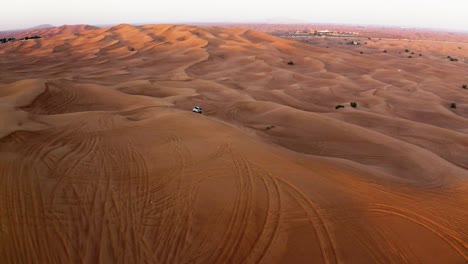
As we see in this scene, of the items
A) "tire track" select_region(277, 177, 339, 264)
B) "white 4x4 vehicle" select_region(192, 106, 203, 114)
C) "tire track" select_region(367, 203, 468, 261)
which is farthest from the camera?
"white 4x4 vehicle" select_region(192, 106, 203, 114)

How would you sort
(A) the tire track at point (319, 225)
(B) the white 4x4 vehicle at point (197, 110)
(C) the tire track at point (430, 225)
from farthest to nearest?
(B) the white 4x4 vehicle at point (197, 110) < (C) the tire track at point (430, 225) < (A) the tire track at point (319, 225)

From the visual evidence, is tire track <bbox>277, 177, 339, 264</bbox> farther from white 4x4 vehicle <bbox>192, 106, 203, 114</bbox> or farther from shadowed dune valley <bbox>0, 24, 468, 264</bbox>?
white 4x4 vehicle <bbox>192, 106, 203, 114</bbox>

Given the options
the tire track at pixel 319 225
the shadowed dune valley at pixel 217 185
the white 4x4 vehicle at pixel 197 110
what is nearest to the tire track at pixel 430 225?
the shadowed dune valley at pixel 217 185

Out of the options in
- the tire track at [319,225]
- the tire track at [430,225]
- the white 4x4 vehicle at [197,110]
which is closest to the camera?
the tire track at [319,225]

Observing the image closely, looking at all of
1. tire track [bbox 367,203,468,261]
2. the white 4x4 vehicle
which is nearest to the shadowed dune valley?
tire track [bbox 367,203,468,261]

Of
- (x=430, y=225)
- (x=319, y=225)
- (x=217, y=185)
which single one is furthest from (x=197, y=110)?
(x=430, y=225)

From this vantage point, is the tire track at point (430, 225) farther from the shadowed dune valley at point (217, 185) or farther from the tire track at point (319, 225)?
the tire track at point (319, 225)

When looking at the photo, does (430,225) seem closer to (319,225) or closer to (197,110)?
(319,225)

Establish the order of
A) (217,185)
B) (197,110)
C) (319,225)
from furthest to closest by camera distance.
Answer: (197,110)
(217,185)
(319,225)

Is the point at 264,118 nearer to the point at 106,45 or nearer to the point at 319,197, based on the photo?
the point at 319,197

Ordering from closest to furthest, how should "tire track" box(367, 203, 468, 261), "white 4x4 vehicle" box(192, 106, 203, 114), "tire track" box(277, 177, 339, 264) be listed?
"tire track" box(277, 177, 339, 264), "tire track" box(367, 203, 468, 261), "white 4x4 vehicle" box(192, 106, 203, 114)

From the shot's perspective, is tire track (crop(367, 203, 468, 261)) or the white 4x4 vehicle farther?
the white 4x4 vehicle
